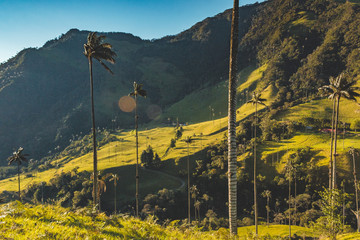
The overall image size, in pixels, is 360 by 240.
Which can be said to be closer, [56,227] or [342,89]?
[56,227]

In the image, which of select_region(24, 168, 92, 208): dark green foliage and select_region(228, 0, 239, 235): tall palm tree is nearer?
select_region(228, 0, 239, 235): tall palm tree

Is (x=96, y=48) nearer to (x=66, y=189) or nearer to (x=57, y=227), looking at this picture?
(x=57, y=227)

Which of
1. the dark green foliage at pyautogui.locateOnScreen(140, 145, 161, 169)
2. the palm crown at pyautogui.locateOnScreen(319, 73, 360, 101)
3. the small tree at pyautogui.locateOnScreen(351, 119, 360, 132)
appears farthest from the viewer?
the dark green foliage at pyautogui.locateOnScreen(140, 145, 161, 169)

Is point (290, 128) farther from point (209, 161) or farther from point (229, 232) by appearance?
point (229, 232)

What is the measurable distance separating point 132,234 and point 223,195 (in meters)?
118

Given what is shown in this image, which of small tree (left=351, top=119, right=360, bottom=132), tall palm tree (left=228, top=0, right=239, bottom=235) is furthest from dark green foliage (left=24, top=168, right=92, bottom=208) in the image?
small tree (left=351, top=119, right=360, bottom=132)

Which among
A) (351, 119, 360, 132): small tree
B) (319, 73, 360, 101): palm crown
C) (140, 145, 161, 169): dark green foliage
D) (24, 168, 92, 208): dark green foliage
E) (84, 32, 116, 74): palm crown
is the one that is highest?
(84, 32, 116, 74): palm crown

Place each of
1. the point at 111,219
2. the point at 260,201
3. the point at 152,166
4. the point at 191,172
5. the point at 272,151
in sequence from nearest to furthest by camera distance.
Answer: the point at 111,219 → the point at 260,201 → the point at 272,151 → the point at 191,172 → the point at 152,166

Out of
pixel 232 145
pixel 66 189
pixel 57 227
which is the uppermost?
pixel 232 145

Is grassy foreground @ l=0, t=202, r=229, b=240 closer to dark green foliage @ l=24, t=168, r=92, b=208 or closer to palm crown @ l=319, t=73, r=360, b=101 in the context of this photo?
palm crown @ l=319, t=73, r=360, b=101

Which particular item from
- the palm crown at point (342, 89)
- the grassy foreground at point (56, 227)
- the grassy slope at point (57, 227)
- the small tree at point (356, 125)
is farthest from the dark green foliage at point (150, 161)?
the grassy foreground at point (56, 227)

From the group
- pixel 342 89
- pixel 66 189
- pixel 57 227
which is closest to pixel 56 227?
pixel 57 227

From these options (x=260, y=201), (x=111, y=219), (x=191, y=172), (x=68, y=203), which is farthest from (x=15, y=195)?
(x=111, y=219)

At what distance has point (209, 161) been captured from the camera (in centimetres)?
14275
